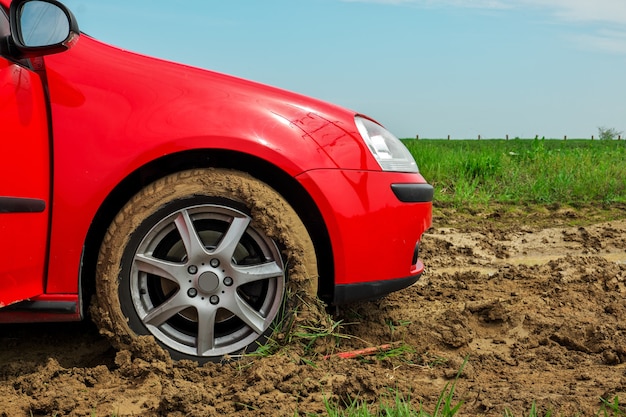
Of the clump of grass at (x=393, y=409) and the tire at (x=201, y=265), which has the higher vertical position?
the tire at (x=201, y=265)

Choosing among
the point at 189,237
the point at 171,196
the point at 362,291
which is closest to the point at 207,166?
the point at 171,196

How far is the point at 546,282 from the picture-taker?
529 cm

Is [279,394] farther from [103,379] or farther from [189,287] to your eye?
[103,379]

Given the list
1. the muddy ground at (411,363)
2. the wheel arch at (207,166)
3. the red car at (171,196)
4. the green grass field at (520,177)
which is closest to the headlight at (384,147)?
the red car at (171,196)

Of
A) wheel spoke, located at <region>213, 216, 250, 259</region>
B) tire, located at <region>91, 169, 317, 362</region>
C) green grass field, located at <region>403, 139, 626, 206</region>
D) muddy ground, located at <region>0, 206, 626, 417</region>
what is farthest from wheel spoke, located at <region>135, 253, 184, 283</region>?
green grass field, located at <region>403, 139, 626, 206</region>

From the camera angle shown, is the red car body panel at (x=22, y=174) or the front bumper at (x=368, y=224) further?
the front bumper at (x=368, y=224)

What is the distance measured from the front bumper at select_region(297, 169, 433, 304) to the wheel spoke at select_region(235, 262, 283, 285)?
0.29 meters

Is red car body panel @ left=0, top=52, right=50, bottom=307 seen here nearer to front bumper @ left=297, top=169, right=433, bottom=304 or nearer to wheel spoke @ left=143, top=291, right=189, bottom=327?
wheel spoke @ left=143, top=291, right=189, bottom=327

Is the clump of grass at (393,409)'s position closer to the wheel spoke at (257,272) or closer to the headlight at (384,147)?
the wheel spoke at (257,272)

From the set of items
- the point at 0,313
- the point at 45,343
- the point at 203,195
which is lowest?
the point at 45,343

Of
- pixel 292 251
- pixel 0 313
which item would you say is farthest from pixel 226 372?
pixel 0 313

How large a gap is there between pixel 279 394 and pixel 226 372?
385 millimetres

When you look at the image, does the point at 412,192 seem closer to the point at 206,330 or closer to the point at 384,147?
the point at 384,147

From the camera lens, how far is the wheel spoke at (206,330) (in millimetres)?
3191
